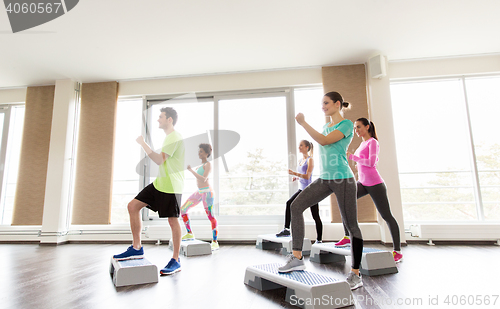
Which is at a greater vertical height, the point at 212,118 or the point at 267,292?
the point at 212,118

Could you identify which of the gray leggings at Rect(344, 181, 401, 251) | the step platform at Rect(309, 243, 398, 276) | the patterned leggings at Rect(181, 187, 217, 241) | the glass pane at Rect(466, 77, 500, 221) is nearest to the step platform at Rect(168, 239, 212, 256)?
the patterned leggings at Rect(181, 187, 217, 241)

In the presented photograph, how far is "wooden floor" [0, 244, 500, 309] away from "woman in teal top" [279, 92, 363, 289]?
0.21m

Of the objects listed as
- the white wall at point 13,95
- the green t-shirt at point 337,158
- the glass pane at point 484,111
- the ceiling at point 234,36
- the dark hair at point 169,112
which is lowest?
the green t-shirt at point 337,158

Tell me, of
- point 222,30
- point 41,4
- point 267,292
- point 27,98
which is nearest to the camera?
point 267,292

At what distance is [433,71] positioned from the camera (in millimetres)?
4266

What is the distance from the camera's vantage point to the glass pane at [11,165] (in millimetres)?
4895

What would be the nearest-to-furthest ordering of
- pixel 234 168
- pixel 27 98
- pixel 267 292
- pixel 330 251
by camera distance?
1. pixel 267 292
2. pixel 330 251
3. pixel 234 168
4. pixel 27 98

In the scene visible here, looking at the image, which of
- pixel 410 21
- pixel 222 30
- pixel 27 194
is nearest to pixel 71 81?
pixel 27 194

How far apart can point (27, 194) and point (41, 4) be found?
3.17m

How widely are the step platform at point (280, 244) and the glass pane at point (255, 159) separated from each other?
2.62ft

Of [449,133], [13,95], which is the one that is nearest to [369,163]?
[449,133]

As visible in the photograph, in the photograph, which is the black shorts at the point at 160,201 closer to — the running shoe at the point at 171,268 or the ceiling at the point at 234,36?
the running shoe at the point at 171,268

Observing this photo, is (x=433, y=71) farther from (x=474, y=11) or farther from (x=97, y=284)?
(x=97, y=284)

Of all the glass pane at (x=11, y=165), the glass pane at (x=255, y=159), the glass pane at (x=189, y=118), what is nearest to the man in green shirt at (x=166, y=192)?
the glass pane at (x=255, y=159)
